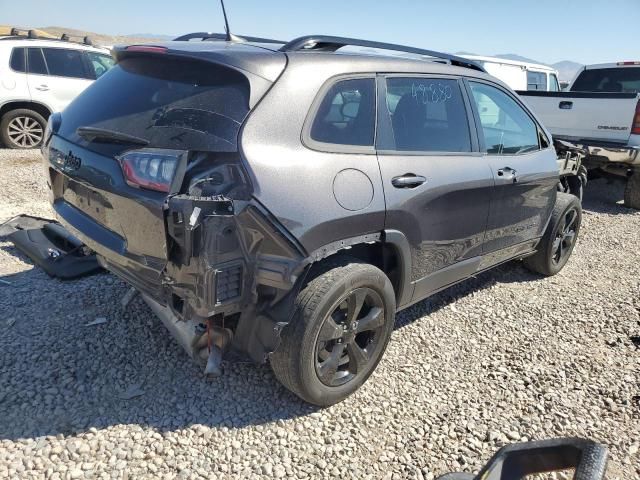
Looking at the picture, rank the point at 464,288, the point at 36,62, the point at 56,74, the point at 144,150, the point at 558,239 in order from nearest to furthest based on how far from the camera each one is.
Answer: the point at 144,150 → the point at 464,288 → the point at 558,239 → the point at 36,62 → the point at 56,74

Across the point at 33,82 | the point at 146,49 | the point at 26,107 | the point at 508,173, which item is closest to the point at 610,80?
the point at 508,173

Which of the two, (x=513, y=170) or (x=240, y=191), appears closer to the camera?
(x=240, y=191)

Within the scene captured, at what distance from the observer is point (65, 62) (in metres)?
9.12

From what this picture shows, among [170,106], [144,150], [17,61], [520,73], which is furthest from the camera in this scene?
[520,73]

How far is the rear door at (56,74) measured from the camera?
A: 8.69 m

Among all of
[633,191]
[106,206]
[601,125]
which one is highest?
[601,125]

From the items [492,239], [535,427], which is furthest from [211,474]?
[492,239]

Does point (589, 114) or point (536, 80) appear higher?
point (536, 80)

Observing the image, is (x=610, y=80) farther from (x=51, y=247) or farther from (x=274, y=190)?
(x=51, y=247)

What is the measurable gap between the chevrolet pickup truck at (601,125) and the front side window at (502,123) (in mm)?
2995

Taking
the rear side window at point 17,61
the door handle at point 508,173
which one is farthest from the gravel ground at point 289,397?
the rear side window at point 17,61

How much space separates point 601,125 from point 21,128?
913cm

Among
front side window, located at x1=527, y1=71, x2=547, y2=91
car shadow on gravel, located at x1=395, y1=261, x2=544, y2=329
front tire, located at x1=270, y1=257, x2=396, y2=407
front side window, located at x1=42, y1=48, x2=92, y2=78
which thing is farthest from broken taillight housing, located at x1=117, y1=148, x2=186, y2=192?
front side window, located at x1=527, y1=71, x2=547, y2=91

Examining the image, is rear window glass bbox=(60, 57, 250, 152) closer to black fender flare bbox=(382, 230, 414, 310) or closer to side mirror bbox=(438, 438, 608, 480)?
black fender flare bbox=(382, 230, 414, 310)
